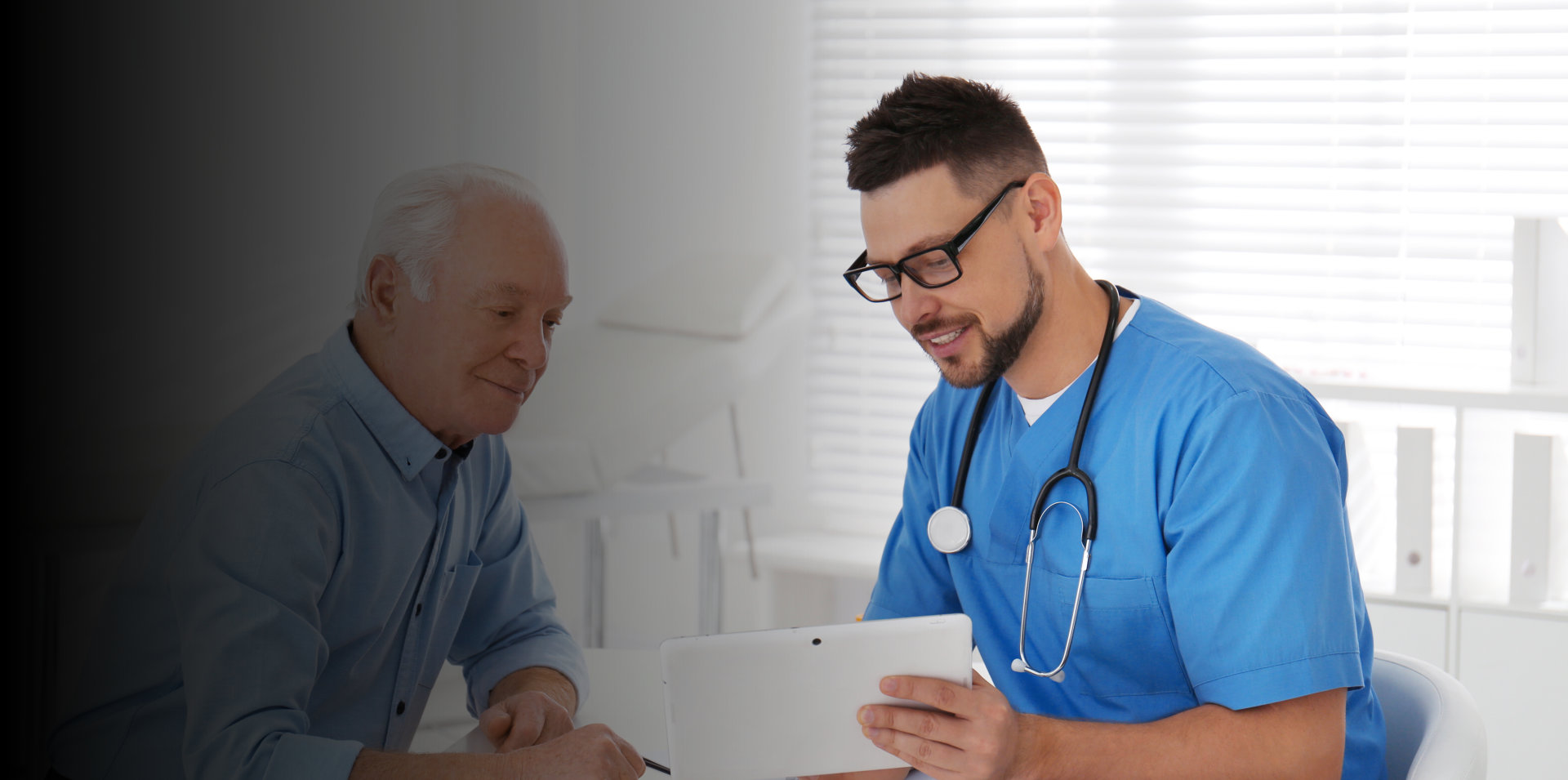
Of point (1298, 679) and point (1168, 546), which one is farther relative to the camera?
point (1168, 546)

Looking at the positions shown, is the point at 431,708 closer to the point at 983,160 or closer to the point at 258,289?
the point at 258,289

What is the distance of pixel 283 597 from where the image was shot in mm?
929

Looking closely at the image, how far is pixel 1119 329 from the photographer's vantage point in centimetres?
129

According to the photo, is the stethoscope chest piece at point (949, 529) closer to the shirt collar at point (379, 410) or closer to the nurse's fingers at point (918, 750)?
the nurse's fingers at point (918, 750)

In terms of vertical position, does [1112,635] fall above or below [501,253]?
below

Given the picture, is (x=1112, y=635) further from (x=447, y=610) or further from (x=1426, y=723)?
(x=447, y=610)

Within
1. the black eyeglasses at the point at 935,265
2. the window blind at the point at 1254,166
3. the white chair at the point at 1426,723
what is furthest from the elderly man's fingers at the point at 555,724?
the window blind at the point at 1254,166

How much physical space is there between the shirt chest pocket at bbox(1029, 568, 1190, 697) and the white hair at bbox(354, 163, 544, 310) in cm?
66

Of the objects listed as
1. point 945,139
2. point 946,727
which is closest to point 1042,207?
point 945,139

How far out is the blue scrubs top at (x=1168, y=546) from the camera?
3.54 feet

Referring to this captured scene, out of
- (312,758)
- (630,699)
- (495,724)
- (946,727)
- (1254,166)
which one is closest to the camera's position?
(312,758)

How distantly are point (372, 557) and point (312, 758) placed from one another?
196 mm

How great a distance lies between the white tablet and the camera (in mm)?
988

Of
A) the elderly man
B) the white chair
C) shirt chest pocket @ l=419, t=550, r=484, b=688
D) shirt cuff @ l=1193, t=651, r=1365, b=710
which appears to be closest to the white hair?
the elderly man
